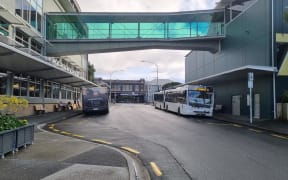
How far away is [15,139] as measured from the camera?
859 centimetres

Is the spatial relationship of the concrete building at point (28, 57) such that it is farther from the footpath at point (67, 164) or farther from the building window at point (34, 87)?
the footpath at point (67, 164)

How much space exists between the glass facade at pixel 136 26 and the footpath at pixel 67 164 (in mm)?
24621

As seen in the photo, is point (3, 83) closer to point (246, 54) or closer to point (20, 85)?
point (20, 85)

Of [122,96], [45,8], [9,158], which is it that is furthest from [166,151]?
[122,96]

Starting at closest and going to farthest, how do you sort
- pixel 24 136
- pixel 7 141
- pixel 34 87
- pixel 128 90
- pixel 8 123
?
pixel 7 141, pixel 8 123, pixel 24 136, pixel 34 87, pixel 128 90

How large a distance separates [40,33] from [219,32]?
20059mm

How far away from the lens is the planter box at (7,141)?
7.73 metres

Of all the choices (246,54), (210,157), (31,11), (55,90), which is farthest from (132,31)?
(210,157)

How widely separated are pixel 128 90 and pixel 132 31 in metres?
93.6

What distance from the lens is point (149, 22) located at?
111ft

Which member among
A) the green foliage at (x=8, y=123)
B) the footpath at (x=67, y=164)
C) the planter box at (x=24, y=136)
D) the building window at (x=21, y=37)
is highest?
the building window at (x=21, y=37)

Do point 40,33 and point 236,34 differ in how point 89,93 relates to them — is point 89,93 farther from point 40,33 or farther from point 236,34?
point 236,34

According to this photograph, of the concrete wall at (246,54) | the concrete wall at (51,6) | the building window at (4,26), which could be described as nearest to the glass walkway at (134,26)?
the concrete wall at (51,6)

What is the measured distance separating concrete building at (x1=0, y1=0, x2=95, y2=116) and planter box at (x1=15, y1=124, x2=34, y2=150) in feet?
22.5
